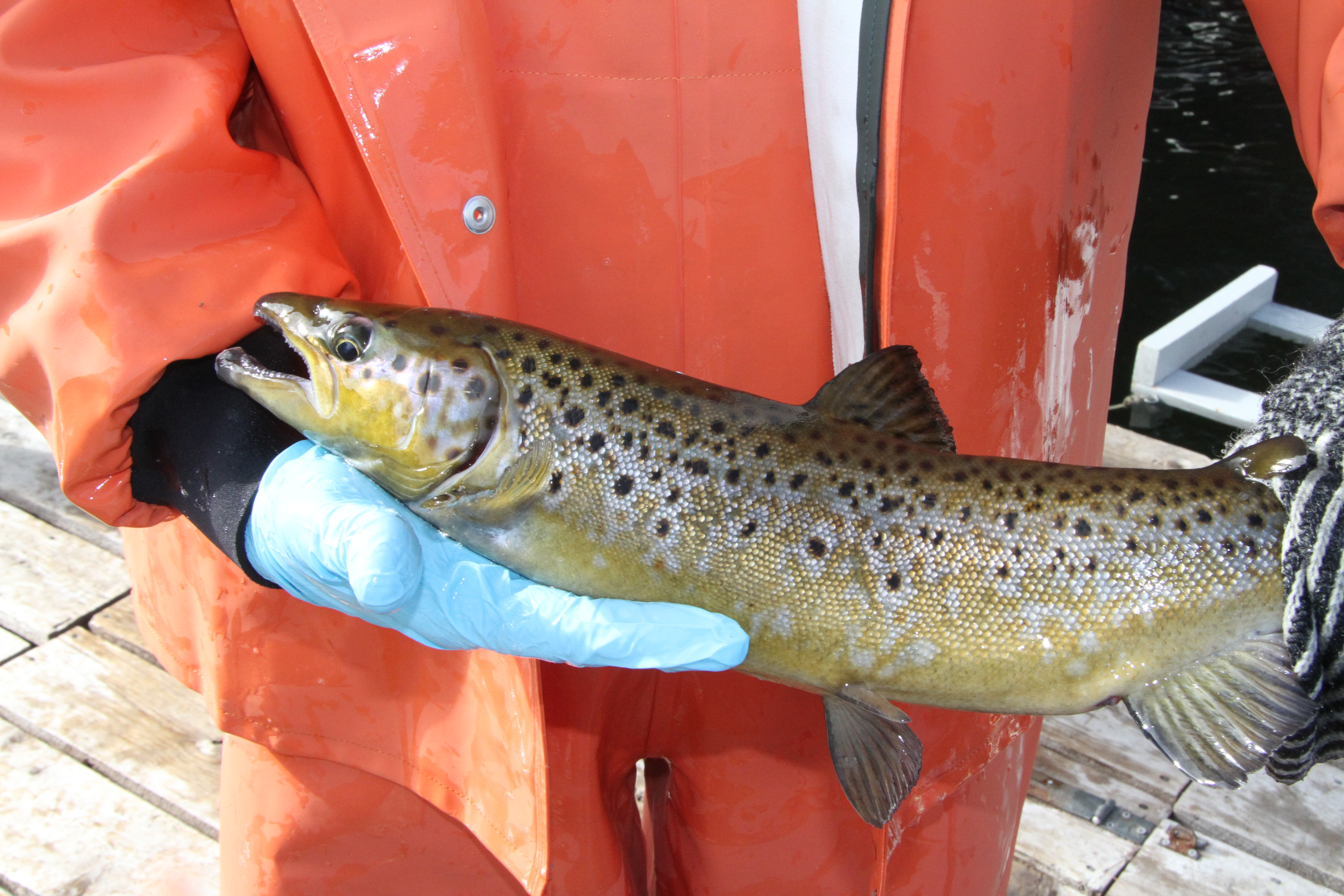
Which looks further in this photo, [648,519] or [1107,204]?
[1107,204]

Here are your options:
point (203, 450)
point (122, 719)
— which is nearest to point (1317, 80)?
point (203, 450)

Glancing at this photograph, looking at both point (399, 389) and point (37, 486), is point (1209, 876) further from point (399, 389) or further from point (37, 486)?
point (37, 486)

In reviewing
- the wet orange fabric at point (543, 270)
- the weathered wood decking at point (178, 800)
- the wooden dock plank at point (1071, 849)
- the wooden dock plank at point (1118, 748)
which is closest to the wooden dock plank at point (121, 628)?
the weathered wood decking at point (178, 800)

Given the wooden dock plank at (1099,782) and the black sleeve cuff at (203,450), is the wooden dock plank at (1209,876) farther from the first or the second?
the black sleeve cuff at (203,450)

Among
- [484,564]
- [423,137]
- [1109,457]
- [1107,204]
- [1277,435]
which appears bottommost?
[1109,457]

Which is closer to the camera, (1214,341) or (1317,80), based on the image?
(1317,80)

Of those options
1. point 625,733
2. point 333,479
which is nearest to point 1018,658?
point 625,733

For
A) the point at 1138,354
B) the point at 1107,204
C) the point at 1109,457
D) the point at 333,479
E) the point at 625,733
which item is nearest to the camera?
the point at 333,479

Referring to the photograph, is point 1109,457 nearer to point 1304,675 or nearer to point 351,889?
point 1304,675
